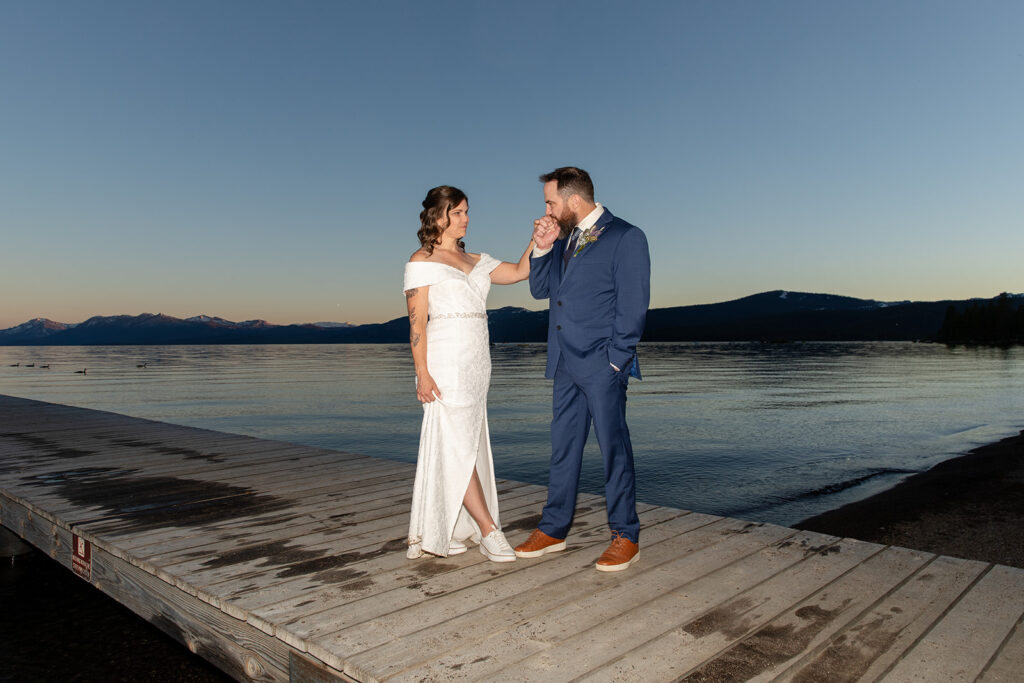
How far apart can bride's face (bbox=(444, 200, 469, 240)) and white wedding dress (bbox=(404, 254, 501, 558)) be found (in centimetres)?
23

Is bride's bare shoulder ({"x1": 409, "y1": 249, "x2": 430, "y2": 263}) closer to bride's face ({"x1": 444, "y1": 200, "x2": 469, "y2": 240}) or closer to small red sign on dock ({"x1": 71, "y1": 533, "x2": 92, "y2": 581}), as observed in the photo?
bride's face ({"x1": 444, "y1": 200, "x2": 469, "y2": 240})

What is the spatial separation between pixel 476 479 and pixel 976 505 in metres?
8.86

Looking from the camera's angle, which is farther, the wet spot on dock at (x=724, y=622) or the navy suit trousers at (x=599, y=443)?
the navy suit trousers at (x=599, y=443)

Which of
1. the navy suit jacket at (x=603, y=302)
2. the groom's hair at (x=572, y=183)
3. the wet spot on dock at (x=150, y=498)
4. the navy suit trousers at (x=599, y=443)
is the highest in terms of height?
the groom's hair at (x=572, y=183)

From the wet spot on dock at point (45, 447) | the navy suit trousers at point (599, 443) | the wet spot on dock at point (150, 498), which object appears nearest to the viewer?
the navy suit trousers at point (599, 443)

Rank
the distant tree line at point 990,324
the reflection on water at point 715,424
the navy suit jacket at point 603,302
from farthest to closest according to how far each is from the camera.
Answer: the distant tree line at point 990,324, the reflection on water at point 715,424, the navy suit jacket at point 603,302

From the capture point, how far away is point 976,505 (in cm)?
923

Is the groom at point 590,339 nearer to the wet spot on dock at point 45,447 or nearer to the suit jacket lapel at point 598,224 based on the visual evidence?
the suit jacket lapel at point 598,224

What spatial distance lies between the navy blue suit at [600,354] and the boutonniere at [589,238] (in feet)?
0.04

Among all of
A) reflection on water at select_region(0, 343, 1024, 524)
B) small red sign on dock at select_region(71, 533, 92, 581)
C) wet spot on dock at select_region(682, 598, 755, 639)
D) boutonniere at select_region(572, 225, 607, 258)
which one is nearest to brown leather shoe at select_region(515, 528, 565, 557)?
wet spot on dock at select_region(682, 598, 755, 639)

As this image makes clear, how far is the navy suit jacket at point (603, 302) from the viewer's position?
11.7ft

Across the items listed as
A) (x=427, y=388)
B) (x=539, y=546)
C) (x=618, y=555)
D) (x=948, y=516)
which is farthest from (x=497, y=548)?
(x=948, y=516)

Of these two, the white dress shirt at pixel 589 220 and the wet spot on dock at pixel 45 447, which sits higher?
the white dress shirt at pixel 589 220

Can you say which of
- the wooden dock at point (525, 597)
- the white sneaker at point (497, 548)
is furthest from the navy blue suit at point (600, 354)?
the wooden dock at point (525, 597)
